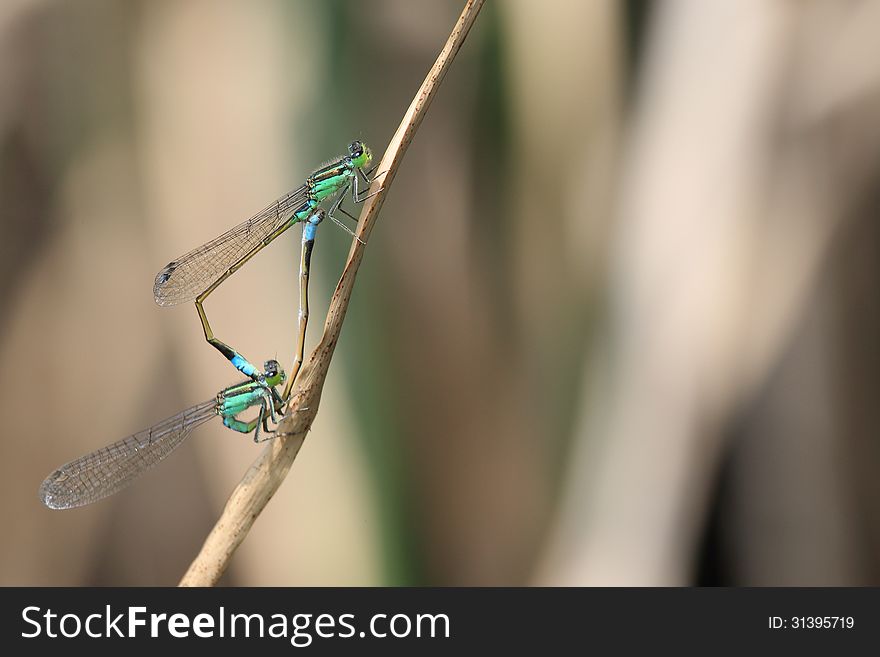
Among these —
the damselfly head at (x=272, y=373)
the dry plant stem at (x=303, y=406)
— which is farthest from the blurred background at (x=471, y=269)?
the dry plant stem at (x=303, y=406)

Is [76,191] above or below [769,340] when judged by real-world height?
above

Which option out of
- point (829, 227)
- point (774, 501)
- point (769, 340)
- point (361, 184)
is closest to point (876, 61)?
point (829, 227)

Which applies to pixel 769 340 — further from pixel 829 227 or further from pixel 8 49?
pixel 8 49

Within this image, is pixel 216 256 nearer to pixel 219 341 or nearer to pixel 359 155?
pixel 219 341

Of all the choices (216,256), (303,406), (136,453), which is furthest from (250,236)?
(303,406)

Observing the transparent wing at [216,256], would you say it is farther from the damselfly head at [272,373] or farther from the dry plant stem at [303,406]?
the dry plant stem at [303,406]

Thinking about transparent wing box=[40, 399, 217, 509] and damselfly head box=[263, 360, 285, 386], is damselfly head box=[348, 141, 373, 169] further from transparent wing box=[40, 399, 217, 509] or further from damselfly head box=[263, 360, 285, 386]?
transparent wing box=[40, 399, 217, 509]
